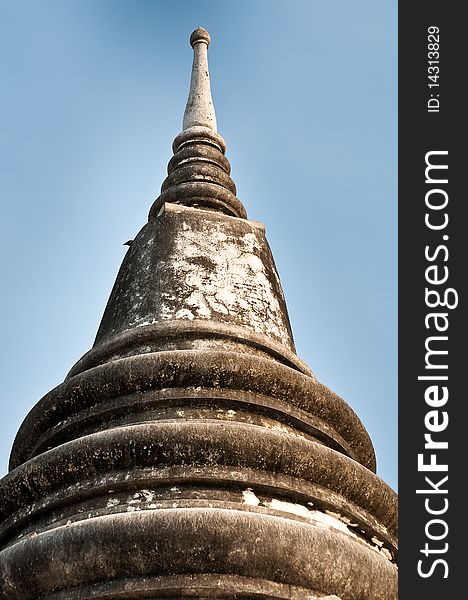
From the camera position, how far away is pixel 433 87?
262 inches

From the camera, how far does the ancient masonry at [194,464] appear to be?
3.88 m

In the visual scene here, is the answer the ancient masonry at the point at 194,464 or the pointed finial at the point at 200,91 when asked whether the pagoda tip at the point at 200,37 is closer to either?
the pointed finial at the point at 200,91

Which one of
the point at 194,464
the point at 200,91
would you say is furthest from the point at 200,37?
the point at 194,464

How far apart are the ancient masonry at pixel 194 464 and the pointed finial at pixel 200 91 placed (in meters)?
2.72

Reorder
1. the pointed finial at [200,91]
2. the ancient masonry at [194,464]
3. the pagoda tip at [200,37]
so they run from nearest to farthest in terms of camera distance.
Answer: the ancient masonry at [194,464] < the pointed finial at [200,91] < the pagoda tip at [200,37]

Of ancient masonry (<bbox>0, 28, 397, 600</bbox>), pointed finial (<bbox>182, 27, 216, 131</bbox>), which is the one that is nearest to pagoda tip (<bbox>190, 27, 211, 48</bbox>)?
pointed finial (<bbox>182, 27, 216, 131</bbox>)

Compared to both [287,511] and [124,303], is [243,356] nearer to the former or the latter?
[287,511]

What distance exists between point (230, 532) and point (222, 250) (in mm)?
2663

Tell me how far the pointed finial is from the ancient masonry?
107 inches

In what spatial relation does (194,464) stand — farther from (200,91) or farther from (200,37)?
(200,37)

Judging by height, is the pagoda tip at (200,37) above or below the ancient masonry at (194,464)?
above

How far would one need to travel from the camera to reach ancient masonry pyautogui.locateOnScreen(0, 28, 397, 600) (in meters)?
3.88

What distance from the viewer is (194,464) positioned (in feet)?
14.2

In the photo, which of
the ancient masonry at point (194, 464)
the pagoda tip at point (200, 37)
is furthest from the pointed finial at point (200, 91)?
the ancient masonry at point (194, 464)
